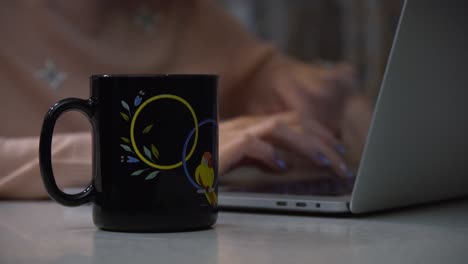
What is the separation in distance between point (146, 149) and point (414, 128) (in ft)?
0.73

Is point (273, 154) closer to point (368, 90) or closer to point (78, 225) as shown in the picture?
point (78, 225)

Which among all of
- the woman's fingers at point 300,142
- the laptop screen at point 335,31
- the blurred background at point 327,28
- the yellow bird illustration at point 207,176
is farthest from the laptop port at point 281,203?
the blurred background at point 327,28

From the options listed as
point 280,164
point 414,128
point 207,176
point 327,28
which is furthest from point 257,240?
point 327,28

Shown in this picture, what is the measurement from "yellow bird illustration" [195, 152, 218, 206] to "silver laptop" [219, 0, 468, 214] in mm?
108

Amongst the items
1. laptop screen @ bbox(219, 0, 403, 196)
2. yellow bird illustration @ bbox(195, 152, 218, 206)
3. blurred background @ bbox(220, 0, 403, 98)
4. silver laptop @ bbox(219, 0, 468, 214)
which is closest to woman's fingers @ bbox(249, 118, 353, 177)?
silver laptop @ bbox(219, 0, 468, 214)

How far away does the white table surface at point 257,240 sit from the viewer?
17.9 inches

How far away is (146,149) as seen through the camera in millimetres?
517

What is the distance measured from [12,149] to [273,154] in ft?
0.87

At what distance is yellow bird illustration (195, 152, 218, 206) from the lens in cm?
54

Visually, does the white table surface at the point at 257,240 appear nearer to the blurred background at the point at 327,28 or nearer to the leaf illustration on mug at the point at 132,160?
the leaf illustration on mug at the point at 132,160

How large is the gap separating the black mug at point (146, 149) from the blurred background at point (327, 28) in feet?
6.79

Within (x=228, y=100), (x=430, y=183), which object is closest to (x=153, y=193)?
(x=430, y=183)

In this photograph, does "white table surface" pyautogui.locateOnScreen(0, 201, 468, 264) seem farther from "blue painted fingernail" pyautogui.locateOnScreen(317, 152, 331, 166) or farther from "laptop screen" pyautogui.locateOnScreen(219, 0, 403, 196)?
"laptop screen" pyautogui.locateOnScreen(219, 0, 403, 196)

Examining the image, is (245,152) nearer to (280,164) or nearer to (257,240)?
(280,164)
